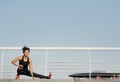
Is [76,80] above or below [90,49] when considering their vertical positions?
below

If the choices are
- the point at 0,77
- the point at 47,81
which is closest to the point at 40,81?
the point at 47,81

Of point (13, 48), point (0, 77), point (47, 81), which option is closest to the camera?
point (47, 81)

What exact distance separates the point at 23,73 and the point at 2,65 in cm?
73

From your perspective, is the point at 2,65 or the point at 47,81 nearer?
the point at 47,81

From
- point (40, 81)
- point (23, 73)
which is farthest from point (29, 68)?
point (40, 81)

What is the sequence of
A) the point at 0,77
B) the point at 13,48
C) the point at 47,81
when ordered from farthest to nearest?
the point at 13,48
the point at 0,77
the point at 47,81

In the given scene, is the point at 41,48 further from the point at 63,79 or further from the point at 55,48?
the point at 63,79

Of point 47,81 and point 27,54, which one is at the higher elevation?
point 27,54

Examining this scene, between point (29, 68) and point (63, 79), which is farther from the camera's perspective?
point (29, 68)

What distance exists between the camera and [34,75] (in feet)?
28.1

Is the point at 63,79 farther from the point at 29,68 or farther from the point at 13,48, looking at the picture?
the point at 13,48

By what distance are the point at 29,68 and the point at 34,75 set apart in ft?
0.95

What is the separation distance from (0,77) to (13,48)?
1.08 meters

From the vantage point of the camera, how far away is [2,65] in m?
8.55
